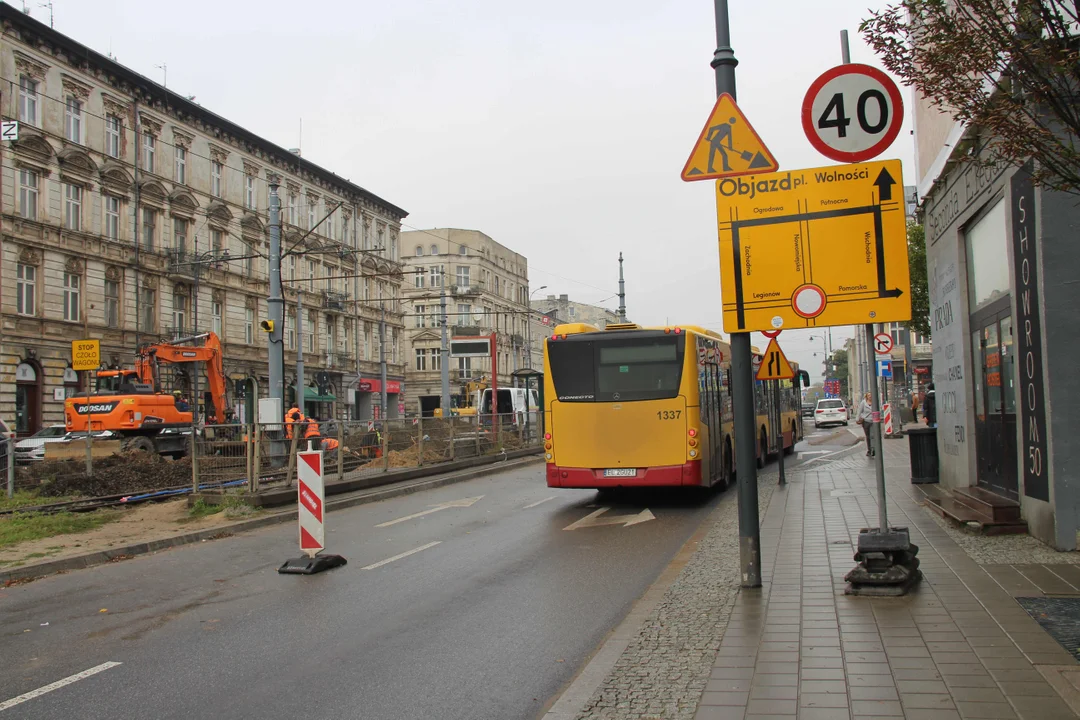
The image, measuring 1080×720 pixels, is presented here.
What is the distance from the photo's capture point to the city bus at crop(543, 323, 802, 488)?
14219 mm

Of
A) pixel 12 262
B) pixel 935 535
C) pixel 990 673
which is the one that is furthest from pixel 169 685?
pixel 12 262

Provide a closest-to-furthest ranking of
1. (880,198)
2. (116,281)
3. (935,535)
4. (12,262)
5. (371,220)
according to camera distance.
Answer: (880,198) < (935,535) < (12,262) < (116,281) < (371,220)

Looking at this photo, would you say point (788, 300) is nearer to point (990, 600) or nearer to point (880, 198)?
point (880, 198)

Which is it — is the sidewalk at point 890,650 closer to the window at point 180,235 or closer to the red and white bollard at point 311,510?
the red and white bollard at point 311,510

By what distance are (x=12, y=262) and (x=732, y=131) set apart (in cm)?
3247

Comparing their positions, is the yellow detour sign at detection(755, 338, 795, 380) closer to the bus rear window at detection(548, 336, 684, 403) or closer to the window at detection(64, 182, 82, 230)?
the bus rear window at detection(548, 336, 684, 403)

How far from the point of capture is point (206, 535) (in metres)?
12.4

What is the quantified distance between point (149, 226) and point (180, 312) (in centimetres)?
404

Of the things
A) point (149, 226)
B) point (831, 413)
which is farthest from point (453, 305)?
point (149, 226)

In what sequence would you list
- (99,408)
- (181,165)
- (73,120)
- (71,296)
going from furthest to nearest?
(181,165), (73,120), (71,296), (99,408)

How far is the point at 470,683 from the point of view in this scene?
18.2ft

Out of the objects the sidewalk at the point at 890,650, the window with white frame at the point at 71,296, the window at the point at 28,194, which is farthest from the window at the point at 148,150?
the sidewalk at the point at 890,650

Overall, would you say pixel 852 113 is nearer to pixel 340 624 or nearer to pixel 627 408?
pixel 340 624

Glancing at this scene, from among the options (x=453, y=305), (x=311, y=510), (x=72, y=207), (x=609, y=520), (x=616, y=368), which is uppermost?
(x=453, y=305)
